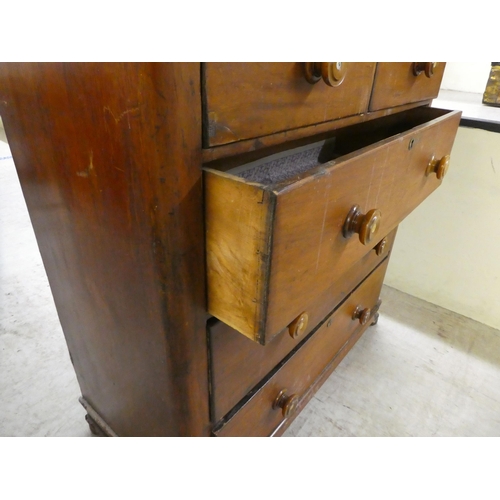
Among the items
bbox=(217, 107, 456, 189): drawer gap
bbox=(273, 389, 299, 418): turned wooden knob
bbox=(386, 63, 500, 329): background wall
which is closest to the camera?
bbox=(217, 107, 456, 189): drawer gap

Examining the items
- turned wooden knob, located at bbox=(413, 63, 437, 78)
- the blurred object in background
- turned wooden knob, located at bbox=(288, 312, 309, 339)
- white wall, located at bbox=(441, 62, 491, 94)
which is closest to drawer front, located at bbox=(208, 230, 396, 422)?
turned wooden knob, located at bbox=(288, 312, 309, 339)

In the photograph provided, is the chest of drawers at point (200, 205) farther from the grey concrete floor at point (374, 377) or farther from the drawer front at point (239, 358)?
the grey concrete floor at point (374, 377)

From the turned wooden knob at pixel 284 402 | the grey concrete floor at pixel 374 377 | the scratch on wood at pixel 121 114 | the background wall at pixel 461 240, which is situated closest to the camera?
the scratch on wood at pixel 121 114

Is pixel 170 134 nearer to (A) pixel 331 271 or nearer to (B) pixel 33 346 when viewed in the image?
(A) pixel 331 271

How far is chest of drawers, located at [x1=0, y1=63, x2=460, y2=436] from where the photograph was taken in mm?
335

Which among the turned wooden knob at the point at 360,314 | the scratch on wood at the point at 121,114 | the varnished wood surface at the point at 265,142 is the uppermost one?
the scratch on wood at the point at 121,114

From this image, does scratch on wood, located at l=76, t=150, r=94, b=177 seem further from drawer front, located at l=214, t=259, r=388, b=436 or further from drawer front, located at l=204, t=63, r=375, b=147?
drawer front, located at l=214, t=259, r=388, b=436

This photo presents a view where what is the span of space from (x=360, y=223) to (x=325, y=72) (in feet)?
0.56

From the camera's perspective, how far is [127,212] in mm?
397

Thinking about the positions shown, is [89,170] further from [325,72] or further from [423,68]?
[423,68]

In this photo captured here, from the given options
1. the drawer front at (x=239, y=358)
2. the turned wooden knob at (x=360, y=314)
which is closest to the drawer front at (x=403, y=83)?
the drawer front at (x=239, y=358)

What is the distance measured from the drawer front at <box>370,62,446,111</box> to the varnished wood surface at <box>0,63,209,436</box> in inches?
14.5

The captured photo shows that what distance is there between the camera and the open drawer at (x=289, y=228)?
12.9 inches

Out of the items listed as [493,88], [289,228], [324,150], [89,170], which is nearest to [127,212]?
[89,170]
